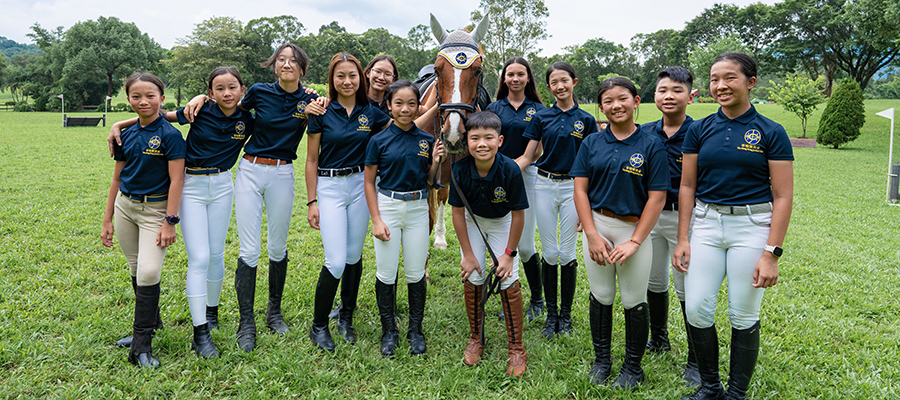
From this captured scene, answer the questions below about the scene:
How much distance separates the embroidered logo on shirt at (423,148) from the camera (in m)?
3.32

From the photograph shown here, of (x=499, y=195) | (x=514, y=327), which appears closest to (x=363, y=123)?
(x=499, y=195)

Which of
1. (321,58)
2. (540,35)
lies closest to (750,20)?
(540,35)

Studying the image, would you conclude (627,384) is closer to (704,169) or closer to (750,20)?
(704,169)

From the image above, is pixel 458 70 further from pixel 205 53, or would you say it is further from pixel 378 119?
pixel 205 53

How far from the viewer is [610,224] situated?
283cm

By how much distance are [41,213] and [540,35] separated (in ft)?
103

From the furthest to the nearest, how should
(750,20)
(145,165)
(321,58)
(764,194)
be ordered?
(321,58), (750,20), (145,165), (764,194)

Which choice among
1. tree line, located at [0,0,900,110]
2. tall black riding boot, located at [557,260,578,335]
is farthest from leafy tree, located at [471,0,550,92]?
tall black riding boot, located at [557,260,578,335]

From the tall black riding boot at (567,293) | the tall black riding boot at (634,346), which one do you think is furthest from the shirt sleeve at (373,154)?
the tall black riding boot at (634,346)

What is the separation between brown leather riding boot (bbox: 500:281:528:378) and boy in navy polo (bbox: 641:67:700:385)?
955 millimetres

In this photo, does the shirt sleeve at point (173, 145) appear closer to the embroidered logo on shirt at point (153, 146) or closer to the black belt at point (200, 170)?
the embroidered logo on shirt at point (153, 146)

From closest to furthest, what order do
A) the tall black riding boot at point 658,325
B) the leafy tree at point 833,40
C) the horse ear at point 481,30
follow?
the tall black riding boot at point 658,325 < the horse ear at point 481,30 < the leafy tree at point 833,40

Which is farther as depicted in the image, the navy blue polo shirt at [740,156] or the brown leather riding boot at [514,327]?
the brown leather riding boot at [514,327]

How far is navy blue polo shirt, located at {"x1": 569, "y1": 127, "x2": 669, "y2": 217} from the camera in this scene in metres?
2.71
